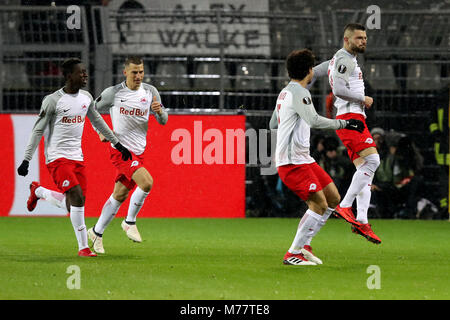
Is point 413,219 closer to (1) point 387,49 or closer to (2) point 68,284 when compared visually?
(1) point 387,49

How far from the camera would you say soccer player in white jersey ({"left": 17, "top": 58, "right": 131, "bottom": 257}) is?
33.1 ft

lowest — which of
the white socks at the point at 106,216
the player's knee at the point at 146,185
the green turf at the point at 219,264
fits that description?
the green turf at the point at 219,264

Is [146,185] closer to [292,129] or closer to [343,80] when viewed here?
[343,80]

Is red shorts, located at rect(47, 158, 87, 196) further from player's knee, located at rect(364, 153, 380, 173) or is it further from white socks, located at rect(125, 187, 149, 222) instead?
player's knee, located at rect(364, 153, 380, 173)

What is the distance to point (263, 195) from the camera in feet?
53.9

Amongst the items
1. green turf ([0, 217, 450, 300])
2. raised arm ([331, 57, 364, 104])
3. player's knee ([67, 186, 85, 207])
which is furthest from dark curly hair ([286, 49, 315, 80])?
player's knee ([67, 186, 85, 207])

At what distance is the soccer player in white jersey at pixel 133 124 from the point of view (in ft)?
37.0

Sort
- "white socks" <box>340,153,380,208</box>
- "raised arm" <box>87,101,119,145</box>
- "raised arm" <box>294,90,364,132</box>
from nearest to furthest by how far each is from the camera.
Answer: "raised arm" <box>294,90,364,132</box>, "raised arm" <box>87,101,119,145</box>, "white socks" <box>340,153,380,208</box>

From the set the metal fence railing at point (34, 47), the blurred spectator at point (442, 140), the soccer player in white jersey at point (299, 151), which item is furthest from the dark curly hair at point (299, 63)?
the blurred spectator at point (442, 140)

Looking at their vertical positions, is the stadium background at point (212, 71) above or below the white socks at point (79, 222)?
above

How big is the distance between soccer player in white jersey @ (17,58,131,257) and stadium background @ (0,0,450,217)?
5.48 meters

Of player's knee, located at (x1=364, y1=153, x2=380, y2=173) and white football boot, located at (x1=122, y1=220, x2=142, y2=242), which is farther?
white football boot, located at (x1=122, y1=220, x2=142, y2=242)

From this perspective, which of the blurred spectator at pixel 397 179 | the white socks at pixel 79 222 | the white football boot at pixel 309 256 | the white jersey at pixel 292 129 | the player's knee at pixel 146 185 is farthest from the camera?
the blurred spectator at pixel 397 179

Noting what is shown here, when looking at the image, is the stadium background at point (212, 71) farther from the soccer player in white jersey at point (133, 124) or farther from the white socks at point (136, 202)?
the white socks at point (136, 202)
